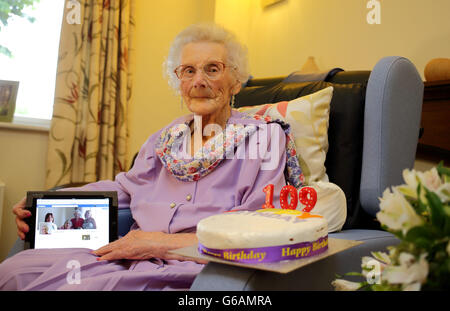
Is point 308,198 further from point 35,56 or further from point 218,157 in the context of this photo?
point 35,56

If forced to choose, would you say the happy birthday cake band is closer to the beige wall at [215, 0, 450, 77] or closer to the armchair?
the armchair

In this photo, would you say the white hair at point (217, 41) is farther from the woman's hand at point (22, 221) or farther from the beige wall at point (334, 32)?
the beige wall at point (334, 32)

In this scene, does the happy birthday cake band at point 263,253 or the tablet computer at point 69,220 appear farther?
the tablet computer at point 69,220

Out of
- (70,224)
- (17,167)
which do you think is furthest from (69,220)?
(17,167)

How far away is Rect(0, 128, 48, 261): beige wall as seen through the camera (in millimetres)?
2461

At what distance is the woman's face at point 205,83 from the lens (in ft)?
4.66

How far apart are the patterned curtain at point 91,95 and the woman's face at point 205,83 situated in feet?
4.32

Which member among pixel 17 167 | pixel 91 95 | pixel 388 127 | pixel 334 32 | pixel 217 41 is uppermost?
pixel 334 32

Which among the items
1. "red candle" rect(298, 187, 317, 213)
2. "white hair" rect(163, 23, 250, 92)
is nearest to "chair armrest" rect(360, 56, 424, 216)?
"red candle" rect(298, 187, 317, 213)

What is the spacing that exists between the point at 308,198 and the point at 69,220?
769 mm

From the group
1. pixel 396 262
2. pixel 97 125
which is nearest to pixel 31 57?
pixel 97 125

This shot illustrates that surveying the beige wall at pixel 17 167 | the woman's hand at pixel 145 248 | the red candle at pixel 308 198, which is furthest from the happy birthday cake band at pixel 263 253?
the beige wall at pixel 17 167

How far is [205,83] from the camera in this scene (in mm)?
1409

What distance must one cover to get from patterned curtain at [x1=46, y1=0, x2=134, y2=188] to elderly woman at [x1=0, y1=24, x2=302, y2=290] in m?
1.18
